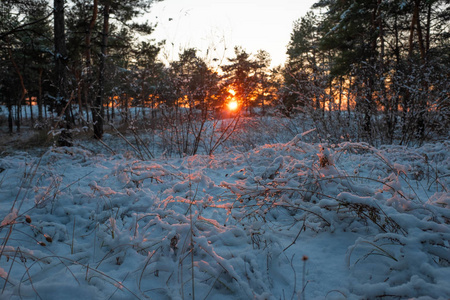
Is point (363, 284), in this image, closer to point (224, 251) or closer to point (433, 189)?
point (224, 251)

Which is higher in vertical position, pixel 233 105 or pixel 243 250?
pixel 233 105

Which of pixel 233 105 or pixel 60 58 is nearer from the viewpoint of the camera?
pixel 233 105

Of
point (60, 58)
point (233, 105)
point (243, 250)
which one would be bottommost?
point (243, 250)

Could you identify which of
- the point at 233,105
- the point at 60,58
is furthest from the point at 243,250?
the point at 60,58

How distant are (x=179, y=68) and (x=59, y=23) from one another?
11.8 ft

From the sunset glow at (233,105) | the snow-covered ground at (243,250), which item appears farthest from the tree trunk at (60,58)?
the snow-covered ground at (243,250)

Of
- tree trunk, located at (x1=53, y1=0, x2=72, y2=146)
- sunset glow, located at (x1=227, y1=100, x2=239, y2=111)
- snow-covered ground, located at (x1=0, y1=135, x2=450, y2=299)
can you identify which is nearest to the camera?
snow-covered ground, located at (x1=0, y1=135, x2=450, y2=299)

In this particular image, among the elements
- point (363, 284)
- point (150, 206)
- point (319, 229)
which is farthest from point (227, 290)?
point (150, 206)

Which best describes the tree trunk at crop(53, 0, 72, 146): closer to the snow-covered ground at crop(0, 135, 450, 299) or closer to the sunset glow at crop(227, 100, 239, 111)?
the sunset glow at crop(227, 100, 239, 111)

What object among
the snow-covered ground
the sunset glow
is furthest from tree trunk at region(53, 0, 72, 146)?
the snow-covered ground

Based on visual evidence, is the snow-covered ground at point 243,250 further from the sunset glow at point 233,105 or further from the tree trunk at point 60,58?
the tree trunk at point 60,58

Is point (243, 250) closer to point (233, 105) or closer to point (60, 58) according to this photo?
point (233, 105)

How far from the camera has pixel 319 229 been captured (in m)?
1.47

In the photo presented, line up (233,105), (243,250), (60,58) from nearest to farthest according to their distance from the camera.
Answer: (243,250) < (233,105) < (60,58)
